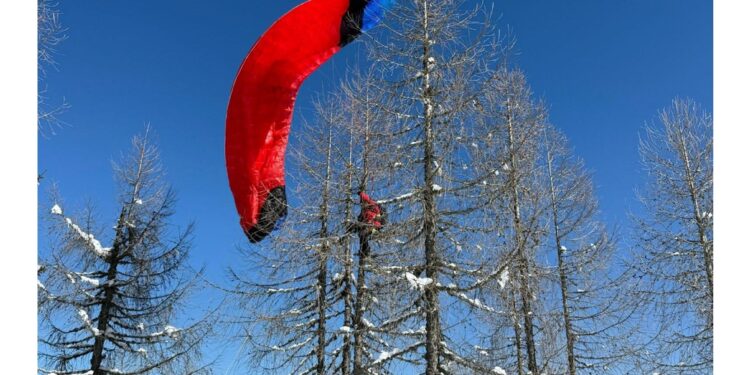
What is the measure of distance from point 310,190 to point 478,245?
3.37m

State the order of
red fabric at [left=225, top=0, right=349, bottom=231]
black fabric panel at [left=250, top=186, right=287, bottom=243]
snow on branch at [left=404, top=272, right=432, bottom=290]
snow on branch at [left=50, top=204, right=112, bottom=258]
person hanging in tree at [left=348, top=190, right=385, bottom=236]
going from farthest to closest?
snow on branch at [left=50, top=204, right=112, bottom=258]
red fabric at [left=225, top=0, right=349, bottom=231]
black fabric panel at [left=250, top=186, right=287, bottom=243]
person hanging in tree at [left=348, top=190, right=385, bottom=236]
snow on branch at [left=404, top=272, right=432, bottom=290]

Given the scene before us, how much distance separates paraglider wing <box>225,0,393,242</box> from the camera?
9.02 metres

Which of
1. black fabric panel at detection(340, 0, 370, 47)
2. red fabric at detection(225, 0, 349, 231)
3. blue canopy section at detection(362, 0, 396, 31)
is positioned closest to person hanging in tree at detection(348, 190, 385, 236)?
red fabric at detection(225, 0, 349, 231)

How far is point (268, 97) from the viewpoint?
9211 mm

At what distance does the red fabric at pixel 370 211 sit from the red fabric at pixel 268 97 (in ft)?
5.09

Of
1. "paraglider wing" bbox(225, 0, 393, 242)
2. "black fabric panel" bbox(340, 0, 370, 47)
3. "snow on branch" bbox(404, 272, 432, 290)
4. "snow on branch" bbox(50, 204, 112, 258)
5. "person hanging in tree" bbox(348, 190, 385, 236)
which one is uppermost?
"black fabric panel" bbox(340, 0, 370, 47)

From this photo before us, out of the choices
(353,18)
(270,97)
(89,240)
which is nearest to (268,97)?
(270,97)

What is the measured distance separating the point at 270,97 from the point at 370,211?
2.57m

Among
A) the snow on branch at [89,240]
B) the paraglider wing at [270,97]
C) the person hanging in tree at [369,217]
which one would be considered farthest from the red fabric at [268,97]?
the snow on branch at [89,240]

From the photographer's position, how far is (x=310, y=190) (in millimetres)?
9852

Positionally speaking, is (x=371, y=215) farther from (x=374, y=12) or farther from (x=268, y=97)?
(x=374, y=12)

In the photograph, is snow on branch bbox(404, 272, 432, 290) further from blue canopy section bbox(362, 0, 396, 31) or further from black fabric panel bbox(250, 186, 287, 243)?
blue canopy section bbox(362, 0, 396, 31)

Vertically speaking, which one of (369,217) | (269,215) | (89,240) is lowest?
(369,217)

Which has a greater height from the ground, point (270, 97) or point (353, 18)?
point (353, 18)
